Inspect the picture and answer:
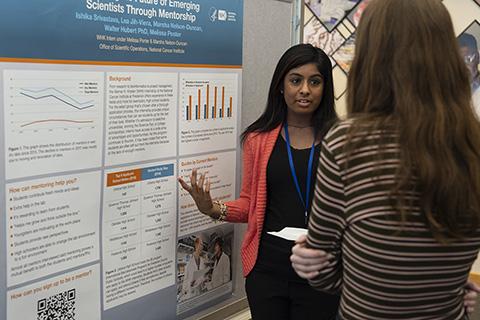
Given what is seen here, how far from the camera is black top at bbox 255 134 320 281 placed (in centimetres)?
156

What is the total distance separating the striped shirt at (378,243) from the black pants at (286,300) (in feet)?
1.99

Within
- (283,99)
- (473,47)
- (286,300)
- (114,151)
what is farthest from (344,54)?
(114,151)

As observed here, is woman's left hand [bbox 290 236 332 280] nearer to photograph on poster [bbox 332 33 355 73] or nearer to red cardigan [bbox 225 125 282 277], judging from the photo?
red cardigan [bbox 225 125 282 277]

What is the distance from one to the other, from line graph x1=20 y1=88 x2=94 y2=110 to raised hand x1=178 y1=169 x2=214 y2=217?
16.3 inches

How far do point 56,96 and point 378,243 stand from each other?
0.87m

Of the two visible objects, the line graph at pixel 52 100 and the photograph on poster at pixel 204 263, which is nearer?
the line graph at pixel 52 100

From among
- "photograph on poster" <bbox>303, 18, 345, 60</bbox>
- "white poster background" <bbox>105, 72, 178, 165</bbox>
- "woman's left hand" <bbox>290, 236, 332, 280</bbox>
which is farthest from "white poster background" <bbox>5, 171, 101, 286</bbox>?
"photograph on poster" <bbox>303, 18, 345, 60</bbox>

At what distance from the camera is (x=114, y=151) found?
1.48 meters

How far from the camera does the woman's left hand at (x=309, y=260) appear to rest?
37.9 inches

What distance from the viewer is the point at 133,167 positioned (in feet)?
5.06

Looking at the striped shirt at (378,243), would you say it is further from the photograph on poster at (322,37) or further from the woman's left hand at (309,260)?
the photograph on poster at (322,37)

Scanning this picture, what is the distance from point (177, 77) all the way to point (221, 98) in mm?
232

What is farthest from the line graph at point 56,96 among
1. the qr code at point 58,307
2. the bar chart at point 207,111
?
the qr code at point 58,307

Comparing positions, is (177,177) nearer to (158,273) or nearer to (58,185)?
(158,273)
